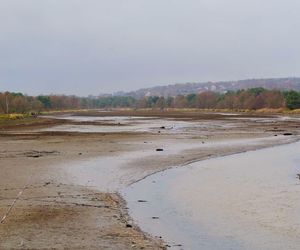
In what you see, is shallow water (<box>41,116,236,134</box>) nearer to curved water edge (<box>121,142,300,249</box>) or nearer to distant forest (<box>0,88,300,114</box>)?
curved water edge (<box>121,142,300,249</box>)

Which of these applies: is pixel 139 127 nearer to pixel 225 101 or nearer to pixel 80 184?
pixel 80 184

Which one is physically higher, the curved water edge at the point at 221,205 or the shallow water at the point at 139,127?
the curved water edge at the point at 221,205

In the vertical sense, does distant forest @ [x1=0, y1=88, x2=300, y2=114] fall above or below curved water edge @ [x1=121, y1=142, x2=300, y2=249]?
above

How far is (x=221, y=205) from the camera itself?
15.3 meters

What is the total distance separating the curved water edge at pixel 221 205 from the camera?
11516mm

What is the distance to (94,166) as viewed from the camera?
78.7 ft

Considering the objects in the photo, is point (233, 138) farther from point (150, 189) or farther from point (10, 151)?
point (150, 189)

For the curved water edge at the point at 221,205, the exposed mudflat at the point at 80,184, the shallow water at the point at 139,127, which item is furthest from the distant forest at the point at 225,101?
the curved water edge at the point at 221,205

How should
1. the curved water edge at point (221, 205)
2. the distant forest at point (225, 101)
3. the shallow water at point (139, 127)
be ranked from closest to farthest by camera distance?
the curved water edge at point (221, 205), the shallow water at point (139, 127), the distant forest at point (225, 101)

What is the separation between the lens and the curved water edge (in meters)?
11.5

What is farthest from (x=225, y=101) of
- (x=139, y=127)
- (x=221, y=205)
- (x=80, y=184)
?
(x=221, y=205)

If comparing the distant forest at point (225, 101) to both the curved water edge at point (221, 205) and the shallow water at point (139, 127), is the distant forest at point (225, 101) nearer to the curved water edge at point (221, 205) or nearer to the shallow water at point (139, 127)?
the shallow water at point (139, 127)

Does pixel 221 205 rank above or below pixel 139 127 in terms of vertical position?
above

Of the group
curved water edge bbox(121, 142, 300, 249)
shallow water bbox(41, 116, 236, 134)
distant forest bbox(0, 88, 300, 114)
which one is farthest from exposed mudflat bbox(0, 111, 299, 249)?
distant forest bbox(0, 88, 300, 114)
